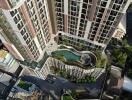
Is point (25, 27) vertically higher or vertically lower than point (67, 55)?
lower

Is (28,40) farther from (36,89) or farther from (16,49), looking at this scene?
(36,89)

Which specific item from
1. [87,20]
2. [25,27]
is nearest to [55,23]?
[87,20]

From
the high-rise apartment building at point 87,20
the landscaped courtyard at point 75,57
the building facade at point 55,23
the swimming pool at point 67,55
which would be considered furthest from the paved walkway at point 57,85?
the high-rise apartment building at point 87,20

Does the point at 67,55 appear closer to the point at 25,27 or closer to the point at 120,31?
the point at 25,27

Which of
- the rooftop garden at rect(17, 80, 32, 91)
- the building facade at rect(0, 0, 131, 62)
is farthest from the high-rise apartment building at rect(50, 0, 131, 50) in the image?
the rooftop garden at rect(17, 80, 32, 91)

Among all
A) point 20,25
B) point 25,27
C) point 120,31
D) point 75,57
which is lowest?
point 20,25

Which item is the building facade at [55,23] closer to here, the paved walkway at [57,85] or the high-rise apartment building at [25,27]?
the high-rise apartment building at [25,27]
